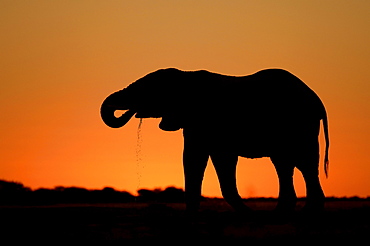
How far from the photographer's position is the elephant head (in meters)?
20.9

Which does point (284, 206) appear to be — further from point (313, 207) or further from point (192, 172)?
point (192, 172)

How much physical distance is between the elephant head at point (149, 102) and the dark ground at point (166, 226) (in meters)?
1.96

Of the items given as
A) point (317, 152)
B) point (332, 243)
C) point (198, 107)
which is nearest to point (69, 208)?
point (198, 107)

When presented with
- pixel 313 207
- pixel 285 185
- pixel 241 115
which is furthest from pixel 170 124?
pixel 313 207

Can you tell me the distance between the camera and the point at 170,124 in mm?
20703

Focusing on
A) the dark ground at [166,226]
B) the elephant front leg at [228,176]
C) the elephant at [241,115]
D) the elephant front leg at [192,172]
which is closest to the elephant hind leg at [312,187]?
the elephant at [241,115]

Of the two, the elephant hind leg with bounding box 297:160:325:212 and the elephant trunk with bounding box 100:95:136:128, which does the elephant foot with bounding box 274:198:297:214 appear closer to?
the elephant hind leg with bounding box 297:160:325:212

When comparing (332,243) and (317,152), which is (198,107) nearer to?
(317,152)

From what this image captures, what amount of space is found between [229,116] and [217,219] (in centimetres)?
216

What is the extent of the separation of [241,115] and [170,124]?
1451 millimetres

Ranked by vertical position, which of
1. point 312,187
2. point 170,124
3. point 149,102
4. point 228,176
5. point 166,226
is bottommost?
point 166,226

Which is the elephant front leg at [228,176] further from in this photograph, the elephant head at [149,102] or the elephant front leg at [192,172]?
the elephant head at [149,102]

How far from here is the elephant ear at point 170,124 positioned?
20.6 metres

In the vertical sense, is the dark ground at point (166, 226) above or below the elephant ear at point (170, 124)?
below
